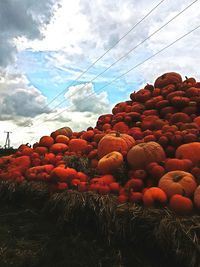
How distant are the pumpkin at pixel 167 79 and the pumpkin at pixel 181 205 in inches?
223

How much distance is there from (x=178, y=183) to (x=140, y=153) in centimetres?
127

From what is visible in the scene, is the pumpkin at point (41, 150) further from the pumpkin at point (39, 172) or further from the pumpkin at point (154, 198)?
the pumpkin at point (154, 198)

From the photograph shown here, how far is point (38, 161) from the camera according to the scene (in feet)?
24.9

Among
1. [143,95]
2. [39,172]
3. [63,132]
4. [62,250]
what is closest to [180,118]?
[143,95]

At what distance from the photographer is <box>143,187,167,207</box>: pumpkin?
4.70 metres

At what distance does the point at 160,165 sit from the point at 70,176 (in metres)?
1.39

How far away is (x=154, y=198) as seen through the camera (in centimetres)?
473

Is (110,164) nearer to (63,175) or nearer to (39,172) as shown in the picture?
(63,175)

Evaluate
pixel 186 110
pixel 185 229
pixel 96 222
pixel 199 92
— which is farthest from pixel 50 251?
pixel 199 92

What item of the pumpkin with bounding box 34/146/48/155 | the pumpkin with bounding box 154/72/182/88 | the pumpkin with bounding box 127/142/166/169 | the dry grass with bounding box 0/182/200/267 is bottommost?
the dry grass with bounding box 0/182/200/267

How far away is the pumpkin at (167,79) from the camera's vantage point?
32.4 ft

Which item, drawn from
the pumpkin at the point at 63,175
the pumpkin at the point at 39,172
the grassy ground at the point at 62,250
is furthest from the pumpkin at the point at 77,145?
the grassy ground at the point at 62,250

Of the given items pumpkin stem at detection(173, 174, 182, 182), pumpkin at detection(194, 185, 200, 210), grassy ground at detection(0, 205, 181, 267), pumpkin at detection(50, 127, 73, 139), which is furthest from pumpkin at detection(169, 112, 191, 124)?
grassy ground at detection(0, 205, 181, 267)

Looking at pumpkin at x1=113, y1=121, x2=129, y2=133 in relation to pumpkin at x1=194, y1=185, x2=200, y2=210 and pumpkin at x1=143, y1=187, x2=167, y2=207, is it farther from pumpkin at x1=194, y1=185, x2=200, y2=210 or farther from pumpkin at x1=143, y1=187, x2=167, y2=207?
pumpkin at x1=194, y1=185, x2=200, y2=210
